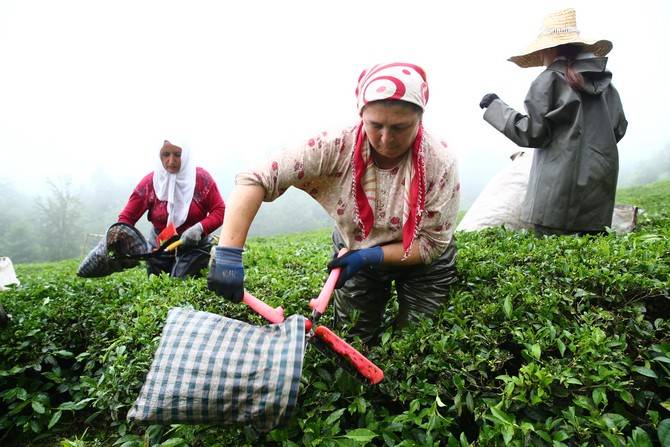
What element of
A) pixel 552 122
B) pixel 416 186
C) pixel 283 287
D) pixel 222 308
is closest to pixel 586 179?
pixel 552 122

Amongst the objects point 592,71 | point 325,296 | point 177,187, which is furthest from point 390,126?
point 177,187

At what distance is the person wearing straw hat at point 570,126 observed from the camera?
9.57 ft

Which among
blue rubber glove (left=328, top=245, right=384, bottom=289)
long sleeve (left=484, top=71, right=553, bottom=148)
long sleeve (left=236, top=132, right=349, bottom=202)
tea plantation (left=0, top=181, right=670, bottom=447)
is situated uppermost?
long sleeve (left=484, top=71, right=553, bottom=148)

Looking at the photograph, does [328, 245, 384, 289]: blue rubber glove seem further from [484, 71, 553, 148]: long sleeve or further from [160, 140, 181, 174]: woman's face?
[160, 140, 181, 174]: woman's face

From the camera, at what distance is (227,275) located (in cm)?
177

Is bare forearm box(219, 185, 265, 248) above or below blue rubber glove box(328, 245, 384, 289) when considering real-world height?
above

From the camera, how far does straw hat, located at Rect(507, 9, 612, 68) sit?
293 cm

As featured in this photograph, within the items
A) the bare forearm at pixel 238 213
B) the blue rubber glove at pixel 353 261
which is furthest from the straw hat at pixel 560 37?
the bare forearm at pixel 238 213

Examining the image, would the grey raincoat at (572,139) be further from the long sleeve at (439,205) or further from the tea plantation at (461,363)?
the long sleeve at (439,205)

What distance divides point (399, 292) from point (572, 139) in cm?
171

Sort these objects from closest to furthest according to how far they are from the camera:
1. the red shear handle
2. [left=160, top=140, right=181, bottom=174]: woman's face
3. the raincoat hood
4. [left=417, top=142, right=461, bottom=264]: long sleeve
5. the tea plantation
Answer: the tea plantation → the red shear handle → [left=417, top=142, right=461, bottom=264]: long sleeve → the raincoat hood → [left=160, top=140, right=181, bottom=174]: woman's face

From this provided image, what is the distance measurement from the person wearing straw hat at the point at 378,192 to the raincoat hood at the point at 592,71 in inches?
61.3

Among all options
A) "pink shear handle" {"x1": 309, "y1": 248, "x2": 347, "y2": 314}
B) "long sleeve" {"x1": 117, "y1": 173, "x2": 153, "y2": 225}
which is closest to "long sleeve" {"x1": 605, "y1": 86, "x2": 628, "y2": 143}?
"pink shear handle" {"x1": 309, "y1": 248, "x2": 347, "y2": 314}

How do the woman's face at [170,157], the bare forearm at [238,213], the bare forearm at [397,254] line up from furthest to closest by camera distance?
the woman's face at [170,157] → the bare forearm at [397,254] → the bare forearm at [238,213]
